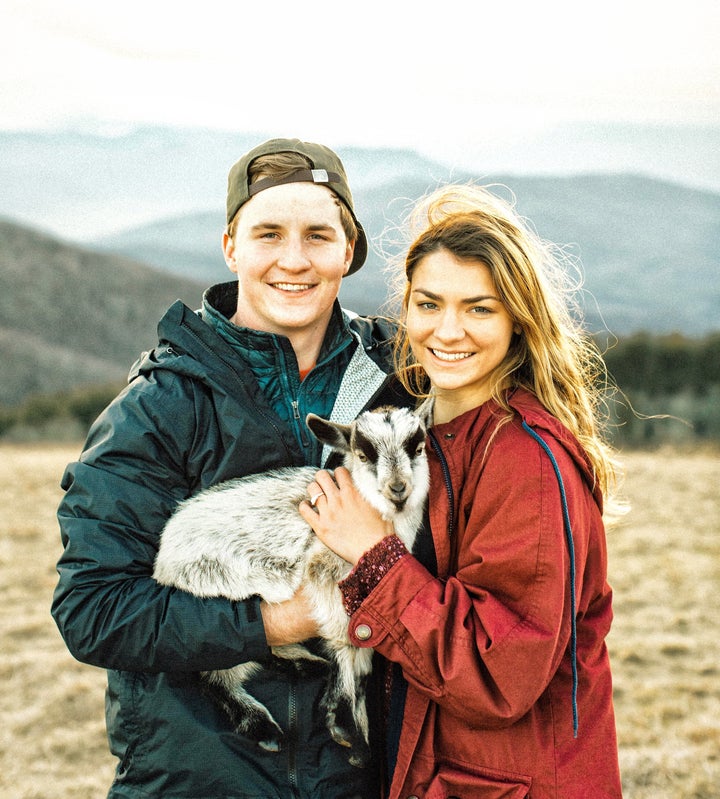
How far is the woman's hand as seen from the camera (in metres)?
2.70

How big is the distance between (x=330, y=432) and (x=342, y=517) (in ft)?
1.21

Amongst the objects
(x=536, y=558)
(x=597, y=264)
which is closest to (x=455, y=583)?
(x=536, y=558)

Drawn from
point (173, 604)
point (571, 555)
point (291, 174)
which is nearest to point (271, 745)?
point (173, 604)

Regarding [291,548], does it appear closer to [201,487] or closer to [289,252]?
[201,487]

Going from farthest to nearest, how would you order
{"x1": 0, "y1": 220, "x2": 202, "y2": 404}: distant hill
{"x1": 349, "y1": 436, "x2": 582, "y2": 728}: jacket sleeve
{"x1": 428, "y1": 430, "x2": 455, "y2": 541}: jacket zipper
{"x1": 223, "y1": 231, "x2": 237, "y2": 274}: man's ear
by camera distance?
{"x1": 0, "y1": 220, "x2": 202, "y2": 404}: distant hill < {"x1": 223, "y1": 231, "x2": 237, "y2": 274}: man's ear < {"x1": 428, "y1": 430, "x2": 455, "y2": 541}: jacket zipper < {"x1": 349, "y1": 436, "x2": 582, "y2": 728}: jacket sleeve

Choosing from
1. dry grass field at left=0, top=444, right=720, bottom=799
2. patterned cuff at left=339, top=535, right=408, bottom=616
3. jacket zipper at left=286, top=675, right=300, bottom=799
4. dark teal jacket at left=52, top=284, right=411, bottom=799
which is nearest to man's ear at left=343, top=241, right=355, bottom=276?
dark teal jacket at left=52, top=284, right=411, bottom=799

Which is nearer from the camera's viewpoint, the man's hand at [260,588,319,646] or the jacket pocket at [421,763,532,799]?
the jacket pocket at [421,763,532,799]

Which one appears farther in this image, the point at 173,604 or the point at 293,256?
the point at 293,256

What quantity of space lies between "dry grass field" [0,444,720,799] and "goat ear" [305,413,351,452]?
13.4 ft

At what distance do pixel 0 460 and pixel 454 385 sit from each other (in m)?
17.4

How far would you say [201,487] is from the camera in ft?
9.49

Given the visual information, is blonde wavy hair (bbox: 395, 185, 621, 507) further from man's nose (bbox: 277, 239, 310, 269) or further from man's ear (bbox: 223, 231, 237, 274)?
man's ear (bbox: 223, 231, 237, 274)

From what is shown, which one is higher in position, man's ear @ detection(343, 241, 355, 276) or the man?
man's ear @ detection(343, 241, 355, 276)

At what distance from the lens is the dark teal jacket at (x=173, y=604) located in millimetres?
2578
